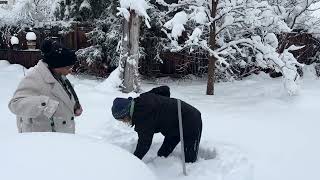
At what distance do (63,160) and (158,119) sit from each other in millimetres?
2248

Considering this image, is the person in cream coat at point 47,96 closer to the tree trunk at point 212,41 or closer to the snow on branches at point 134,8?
the snow on branches at point 134,8

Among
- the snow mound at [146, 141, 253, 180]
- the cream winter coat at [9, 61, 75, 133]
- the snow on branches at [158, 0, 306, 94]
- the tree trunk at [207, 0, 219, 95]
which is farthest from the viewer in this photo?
the tree trunk at [207, 0, 219, 95]

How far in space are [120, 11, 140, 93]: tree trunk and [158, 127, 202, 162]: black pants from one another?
3.79m

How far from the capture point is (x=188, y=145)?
4.42 m

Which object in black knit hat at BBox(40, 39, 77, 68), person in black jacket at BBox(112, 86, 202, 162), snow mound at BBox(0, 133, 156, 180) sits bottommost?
person in black jacket at BBox(112, 86, 202, 162)

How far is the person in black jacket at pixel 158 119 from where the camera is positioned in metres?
3.86

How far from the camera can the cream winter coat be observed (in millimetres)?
2889

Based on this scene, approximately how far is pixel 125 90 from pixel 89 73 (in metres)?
A: 2.87

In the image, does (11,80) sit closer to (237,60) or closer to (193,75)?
(193,75)

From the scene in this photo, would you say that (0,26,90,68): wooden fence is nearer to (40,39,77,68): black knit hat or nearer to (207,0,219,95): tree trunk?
(207,0,219,95): tree trunk

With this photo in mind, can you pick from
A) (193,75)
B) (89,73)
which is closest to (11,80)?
(89,73)

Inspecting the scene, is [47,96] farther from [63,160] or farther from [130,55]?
[130,55]

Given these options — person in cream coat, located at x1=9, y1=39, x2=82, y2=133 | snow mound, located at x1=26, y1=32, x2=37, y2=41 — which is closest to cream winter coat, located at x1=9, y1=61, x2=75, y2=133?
person in cream coat, located at x1=9, y1=39, x2=82, y2=133

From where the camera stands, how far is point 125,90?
27.5 feet
